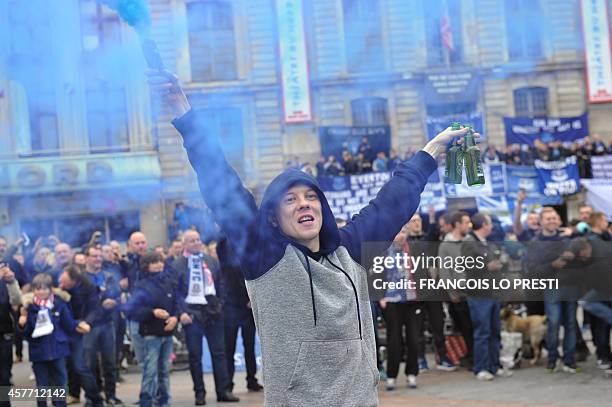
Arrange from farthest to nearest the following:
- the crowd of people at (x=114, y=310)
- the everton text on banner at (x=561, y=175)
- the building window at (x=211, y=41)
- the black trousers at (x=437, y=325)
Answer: the everton text on banner at (x=561, y=175)
the black trousers at (x=437, y=325)
the crowd of people at (x=114, y=310)
the building window at (x=211, y=41)

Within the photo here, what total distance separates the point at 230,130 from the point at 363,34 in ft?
4.83

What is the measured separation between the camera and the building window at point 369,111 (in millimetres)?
10193

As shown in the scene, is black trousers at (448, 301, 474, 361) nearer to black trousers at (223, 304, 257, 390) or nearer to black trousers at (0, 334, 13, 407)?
A: black trousers at (223, 304, 257, 390)

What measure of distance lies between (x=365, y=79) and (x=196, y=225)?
423 centimetres

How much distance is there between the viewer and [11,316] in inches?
436

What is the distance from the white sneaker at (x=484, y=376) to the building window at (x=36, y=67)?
269 inches

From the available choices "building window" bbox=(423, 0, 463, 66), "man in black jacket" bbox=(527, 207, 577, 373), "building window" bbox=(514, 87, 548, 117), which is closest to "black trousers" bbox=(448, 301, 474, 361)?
"man in black jacket" bbox=(527, 207, 577, 373)

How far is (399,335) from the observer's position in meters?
12.1

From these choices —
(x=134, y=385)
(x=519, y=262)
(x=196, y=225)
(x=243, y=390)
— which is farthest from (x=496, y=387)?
(x=134, y=385)

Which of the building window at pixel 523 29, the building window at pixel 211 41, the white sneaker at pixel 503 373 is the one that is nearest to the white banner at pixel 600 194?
the white sneaker at pixel 503 373

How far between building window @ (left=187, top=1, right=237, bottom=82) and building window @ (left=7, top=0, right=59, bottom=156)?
1126 mm

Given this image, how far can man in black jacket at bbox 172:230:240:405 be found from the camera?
466 inches

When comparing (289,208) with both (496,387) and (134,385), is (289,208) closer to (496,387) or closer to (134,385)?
(496,387)

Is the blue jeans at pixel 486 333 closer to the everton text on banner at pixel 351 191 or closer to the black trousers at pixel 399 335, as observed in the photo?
the black trousers at pixel 399 335
